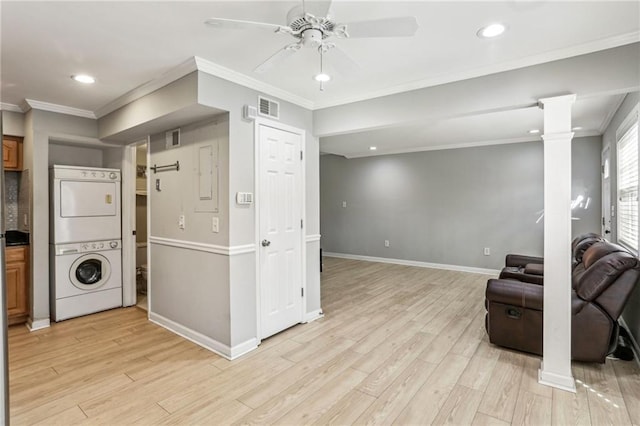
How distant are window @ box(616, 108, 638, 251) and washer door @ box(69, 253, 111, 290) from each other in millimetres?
5742

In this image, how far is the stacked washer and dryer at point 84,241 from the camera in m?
3.78

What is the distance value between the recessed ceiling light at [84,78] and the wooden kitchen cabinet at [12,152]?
1585 millimetres

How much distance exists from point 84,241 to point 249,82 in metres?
2.85

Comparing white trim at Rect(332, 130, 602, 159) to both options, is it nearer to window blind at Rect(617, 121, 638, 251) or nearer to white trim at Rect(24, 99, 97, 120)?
window blind at Rect(617, 121, 638, 251)

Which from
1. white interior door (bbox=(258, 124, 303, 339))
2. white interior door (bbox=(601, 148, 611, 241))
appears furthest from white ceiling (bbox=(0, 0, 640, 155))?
white interior door (bbox=(601, 148, 611, 241))

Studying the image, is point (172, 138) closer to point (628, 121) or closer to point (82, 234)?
point (82, 234)

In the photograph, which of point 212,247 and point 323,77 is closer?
point 323,77

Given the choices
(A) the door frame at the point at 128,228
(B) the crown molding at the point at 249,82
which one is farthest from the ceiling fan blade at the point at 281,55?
(A) the door frame at the point at 128,228

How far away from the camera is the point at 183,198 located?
3350 millimetres

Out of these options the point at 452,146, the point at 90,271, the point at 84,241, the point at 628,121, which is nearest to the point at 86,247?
the point at 84,241

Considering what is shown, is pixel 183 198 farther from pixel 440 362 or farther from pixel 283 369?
pixel 440 362

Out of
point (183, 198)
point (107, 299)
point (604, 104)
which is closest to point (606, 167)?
point (604, 104)

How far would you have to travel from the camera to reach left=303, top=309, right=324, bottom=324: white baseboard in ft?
12.3

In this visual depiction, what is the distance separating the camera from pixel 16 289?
3652 millimetres
